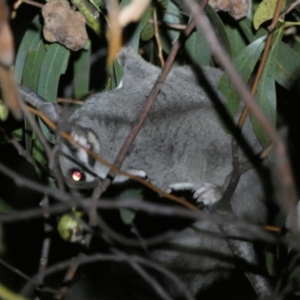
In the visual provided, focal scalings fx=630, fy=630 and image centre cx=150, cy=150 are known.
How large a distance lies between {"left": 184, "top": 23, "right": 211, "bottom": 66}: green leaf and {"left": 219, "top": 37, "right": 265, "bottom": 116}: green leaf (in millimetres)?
389

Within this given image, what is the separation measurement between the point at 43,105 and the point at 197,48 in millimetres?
1076

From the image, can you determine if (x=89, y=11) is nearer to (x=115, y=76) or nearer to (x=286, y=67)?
(x=115, y=76)

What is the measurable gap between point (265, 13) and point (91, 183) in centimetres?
123

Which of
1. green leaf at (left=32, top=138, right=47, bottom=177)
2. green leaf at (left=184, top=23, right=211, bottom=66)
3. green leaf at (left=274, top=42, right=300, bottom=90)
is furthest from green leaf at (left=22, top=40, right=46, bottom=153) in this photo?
green leaf at (left=274, top=42, right=300, bottom=90)

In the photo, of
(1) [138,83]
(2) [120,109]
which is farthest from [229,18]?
(2) [120,109]

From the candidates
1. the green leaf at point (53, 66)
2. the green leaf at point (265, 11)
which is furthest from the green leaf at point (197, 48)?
the green leaf at point (53, 66)

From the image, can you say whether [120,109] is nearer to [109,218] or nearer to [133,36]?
[133,36]

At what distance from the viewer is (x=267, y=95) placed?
2926 millimetres

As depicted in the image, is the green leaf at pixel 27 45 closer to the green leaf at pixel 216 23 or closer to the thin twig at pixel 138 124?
the green leaf at pixel 216 23

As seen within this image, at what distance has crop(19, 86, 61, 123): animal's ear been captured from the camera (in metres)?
2.70

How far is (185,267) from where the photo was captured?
3.45 meters

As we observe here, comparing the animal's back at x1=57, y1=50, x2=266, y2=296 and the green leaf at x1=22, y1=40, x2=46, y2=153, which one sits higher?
the green leaf at x1=22, y1=40, x2=46, y2=153

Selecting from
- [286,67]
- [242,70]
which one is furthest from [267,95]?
[286,67]

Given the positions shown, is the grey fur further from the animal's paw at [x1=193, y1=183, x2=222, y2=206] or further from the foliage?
the foliage
